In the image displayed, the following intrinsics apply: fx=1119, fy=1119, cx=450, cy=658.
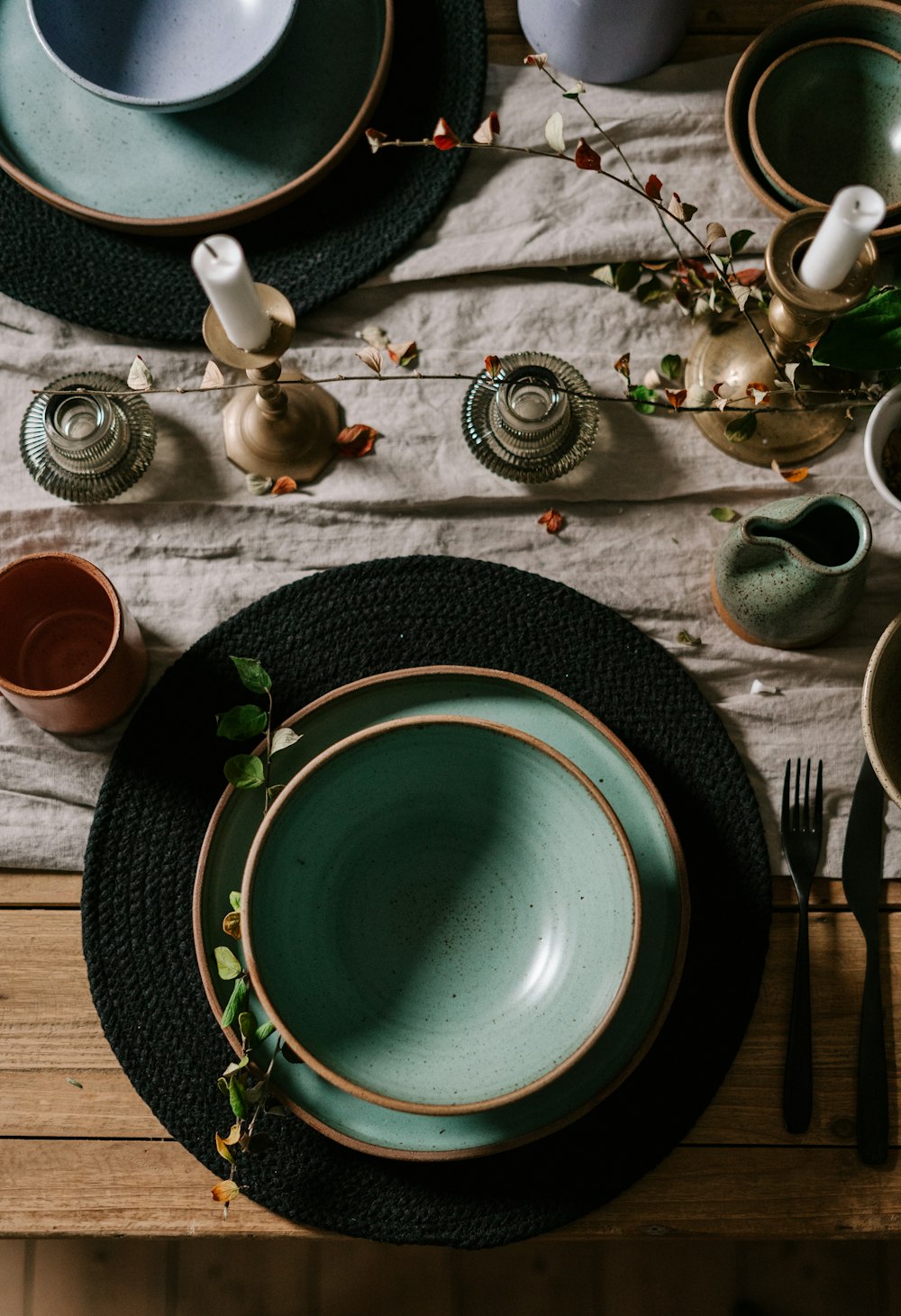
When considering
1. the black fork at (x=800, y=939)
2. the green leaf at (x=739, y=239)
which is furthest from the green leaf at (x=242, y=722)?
the green leaf at (x=739, y=239)

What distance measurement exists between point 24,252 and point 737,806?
0.67 metres

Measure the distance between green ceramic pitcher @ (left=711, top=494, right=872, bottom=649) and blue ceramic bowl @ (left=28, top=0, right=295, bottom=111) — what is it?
0.49 metres

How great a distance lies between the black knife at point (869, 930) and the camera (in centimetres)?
75

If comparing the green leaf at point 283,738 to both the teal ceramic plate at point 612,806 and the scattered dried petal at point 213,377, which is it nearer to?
the teal ceramic plate at point 612,806

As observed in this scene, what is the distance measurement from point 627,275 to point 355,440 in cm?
24

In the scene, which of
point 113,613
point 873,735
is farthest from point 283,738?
point 873,735

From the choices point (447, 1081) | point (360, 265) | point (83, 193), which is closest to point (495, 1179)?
point (447, 1081)

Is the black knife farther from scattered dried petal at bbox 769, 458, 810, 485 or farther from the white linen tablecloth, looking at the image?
scattered dried petal at bbox 769, 458, 810, 485

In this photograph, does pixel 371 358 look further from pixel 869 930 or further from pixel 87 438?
pixel 869 930

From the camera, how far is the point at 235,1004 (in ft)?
2.33

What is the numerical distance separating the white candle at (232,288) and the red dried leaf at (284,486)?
0.57 feet

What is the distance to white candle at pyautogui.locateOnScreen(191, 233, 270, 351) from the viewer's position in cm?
58

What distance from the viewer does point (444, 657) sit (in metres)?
0.79

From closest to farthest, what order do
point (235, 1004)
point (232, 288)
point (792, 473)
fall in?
point (232, 288), point (235, 1004), point (792, 473)
